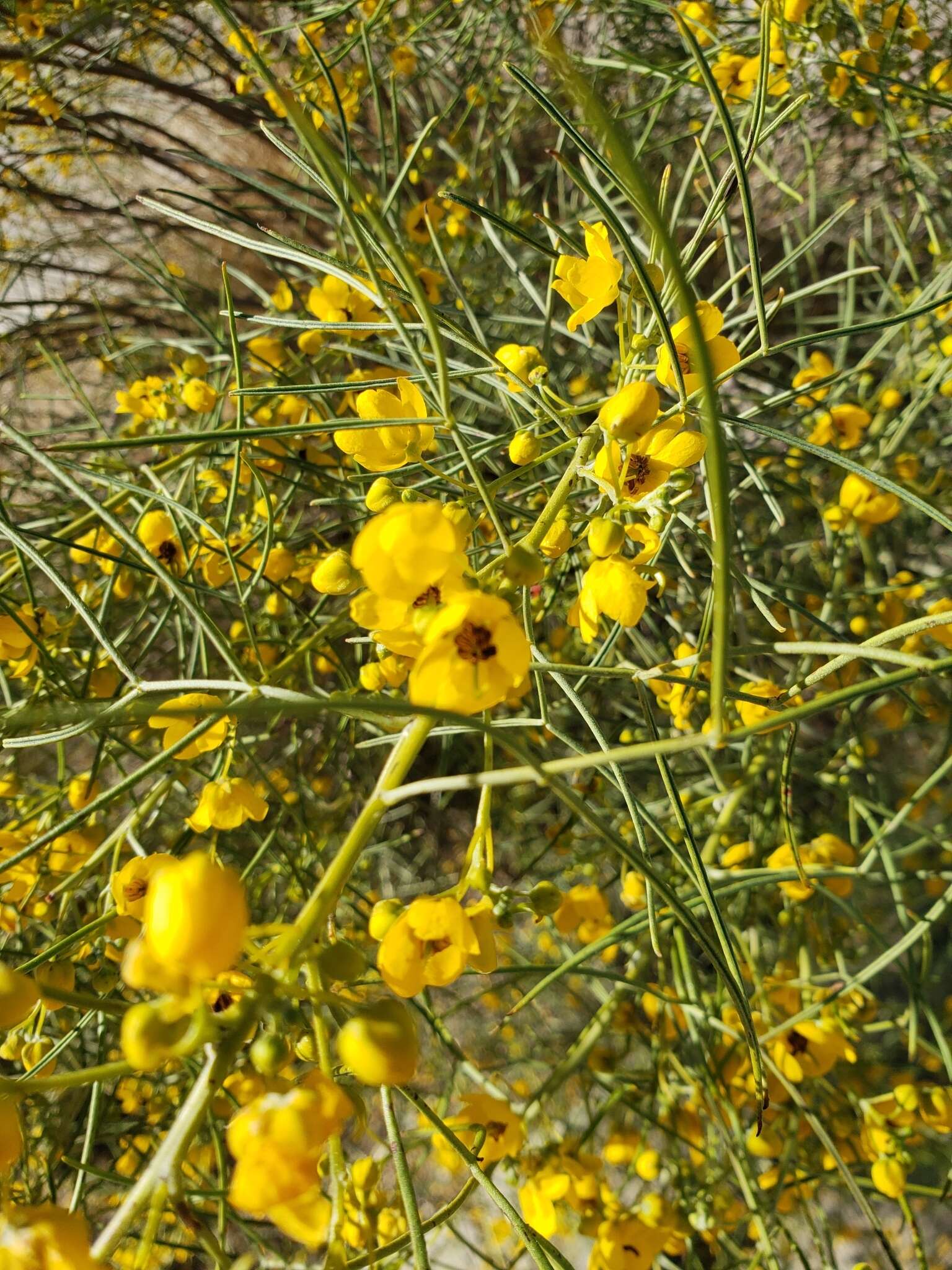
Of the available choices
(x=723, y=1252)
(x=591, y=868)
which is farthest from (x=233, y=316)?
(x=723, y=1252)

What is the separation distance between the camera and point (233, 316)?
2.79ft

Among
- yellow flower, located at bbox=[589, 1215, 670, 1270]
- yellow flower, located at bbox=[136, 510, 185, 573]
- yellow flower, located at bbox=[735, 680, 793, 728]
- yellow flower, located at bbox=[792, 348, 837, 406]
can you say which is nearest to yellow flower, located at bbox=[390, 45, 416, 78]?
yellow flower, located at bbox=[792, 348, 837, 406]

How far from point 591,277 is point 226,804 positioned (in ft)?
2.37

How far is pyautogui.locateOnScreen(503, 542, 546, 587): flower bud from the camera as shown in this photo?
612mm

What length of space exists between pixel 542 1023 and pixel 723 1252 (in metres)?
1.20

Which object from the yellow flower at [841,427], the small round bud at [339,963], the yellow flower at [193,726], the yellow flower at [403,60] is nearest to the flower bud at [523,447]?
the yellow flower at [193,726]

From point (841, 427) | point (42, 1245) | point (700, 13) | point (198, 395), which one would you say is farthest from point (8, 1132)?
point (700, 13)

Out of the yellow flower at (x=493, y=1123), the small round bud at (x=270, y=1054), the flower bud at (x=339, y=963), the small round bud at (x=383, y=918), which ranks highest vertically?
the flower bud at (x=339, y=963)

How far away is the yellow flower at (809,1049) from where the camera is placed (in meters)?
1.24

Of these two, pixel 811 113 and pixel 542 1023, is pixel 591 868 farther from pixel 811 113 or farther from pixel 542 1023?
pixel 811 113

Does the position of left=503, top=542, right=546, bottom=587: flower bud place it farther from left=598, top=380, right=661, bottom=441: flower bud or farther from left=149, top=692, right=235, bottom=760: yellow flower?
left=149, top=692, right=235, bottom=760: yellow flower

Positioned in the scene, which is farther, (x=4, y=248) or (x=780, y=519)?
(x=4, y=248)

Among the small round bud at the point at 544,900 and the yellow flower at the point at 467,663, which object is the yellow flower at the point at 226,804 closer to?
the small round bud at the point at 544,900

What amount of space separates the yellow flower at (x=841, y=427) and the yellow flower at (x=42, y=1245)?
1605 millimetres
